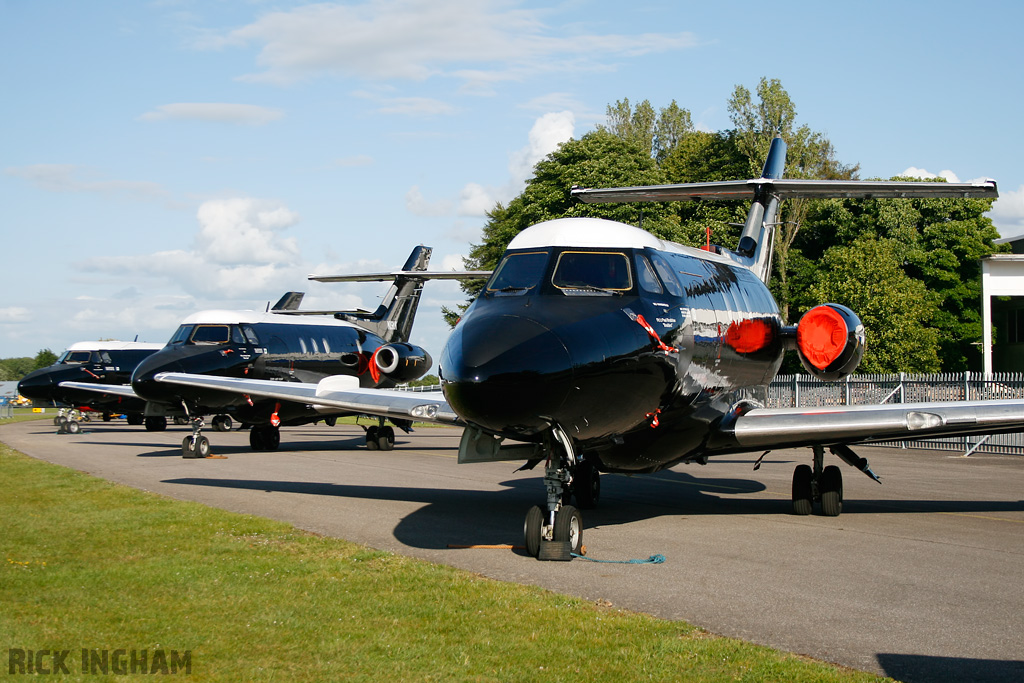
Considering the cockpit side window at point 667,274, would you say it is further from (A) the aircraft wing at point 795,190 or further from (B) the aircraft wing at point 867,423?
(A) the aircraft wing at point 795,190

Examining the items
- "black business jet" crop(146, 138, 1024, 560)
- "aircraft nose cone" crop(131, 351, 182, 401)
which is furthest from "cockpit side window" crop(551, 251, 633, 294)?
"aircraft nose cone" crop(131, 351, 182, 401)

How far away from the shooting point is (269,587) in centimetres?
763

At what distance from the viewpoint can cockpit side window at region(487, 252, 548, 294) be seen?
9578 mm

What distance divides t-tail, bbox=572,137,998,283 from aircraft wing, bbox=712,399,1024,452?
4.13m

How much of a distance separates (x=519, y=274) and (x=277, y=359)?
54.0 feet

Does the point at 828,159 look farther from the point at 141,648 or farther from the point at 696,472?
the point at 141,648

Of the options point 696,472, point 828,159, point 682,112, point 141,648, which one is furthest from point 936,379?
point 682,112

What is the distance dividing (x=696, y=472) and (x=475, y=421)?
11714 millimetres

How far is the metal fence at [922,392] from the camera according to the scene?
24.3 meters

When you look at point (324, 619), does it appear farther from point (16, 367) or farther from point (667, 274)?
point (16, 367)

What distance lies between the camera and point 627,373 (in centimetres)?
889

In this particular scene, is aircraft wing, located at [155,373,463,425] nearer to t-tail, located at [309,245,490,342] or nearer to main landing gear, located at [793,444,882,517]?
main landing gear, located at [793,444,882,517]

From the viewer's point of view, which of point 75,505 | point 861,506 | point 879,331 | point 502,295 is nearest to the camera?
point 502,295

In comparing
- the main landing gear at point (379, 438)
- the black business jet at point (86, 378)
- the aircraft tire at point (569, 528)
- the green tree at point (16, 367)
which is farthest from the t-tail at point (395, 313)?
the green tree at point (16, 367)
